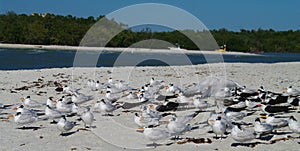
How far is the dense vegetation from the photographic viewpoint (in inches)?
3620

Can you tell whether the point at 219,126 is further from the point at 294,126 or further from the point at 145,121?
the point at 145,121

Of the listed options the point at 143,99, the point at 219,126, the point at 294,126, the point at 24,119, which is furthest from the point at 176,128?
the point at 143,99

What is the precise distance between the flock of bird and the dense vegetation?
218 ft

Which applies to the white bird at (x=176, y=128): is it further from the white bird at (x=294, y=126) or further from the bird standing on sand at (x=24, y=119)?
the bird standing on sand at (x=24, y=119)

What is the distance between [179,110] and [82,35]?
297ft

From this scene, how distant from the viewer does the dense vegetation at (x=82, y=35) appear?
91938mm

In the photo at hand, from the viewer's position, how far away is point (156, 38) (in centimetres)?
8450

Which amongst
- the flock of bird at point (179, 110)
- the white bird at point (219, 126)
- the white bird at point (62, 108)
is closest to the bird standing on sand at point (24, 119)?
the flock of bird at point (179, 110)

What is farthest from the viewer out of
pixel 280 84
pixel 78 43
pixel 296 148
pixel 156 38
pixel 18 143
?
pixel 78 43

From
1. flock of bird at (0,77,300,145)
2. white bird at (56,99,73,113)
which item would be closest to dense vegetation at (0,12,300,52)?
flock of bird at (0,77,300,145)

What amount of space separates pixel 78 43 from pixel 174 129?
91.7m

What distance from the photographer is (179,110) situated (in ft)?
34.5

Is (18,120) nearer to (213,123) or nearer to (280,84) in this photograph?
(213,123)

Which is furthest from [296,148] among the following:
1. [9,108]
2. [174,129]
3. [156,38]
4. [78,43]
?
[78,43]
